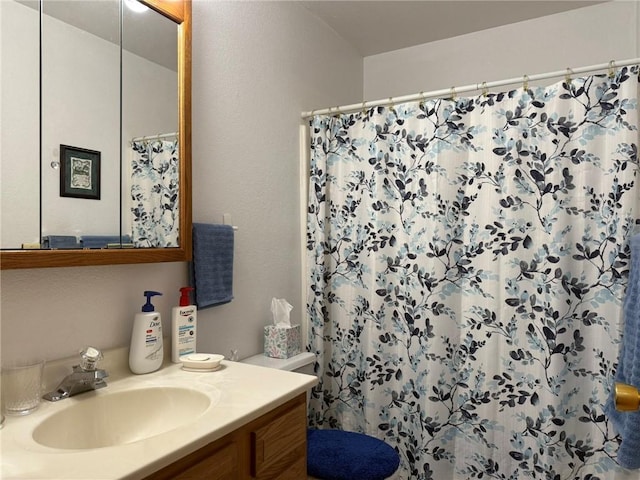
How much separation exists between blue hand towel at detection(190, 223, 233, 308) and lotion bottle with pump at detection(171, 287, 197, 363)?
3.5 inches

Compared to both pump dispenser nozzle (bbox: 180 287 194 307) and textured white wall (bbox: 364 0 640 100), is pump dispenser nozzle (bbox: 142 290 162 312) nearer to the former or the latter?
pump dispenser nozzle (bbox: 180 287 194 307)

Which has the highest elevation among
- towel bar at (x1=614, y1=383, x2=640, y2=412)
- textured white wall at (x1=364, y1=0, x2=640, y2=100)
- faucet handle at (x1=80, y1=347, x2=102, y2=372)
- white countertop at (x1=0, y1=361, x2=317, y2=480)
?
textured white wall at (x1=364, y1=0, x2=640, y2=100)

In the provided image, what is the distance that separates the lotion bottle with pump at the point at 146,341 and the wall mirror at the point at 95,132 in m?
0.17

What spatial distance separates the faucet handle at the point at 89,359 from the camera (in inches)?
46.3

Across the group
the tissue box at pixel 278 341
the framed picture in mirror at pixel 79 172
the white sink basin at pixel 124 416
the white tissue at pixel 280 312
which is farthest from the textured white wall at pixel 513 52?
the white sink basin at pixel 124 416

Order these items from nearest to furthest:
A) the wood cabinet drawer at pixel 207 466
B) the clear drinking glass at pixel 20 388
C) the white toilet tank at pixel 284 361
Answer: the wood cabinet drawer at pixel 207 466 → the clear drinking glass at pixel 20 388 → the white toilet tank at pixel 284 361

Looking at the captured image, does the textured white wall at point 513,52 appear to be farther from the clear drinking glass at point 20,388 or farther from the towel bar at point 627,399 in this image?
the clear drinking glass at point 20,388

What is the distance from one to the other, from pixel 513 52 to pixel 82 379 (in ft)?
8.46

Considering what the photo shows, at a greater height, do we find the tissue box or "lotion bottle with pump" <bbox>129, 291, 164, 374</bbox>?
"lotion bottle with pump" <bbox>129, 291, 164, 374</bbox>

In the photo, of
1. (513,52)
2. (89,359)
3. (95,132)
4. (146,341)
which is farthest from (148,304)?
(513,52)

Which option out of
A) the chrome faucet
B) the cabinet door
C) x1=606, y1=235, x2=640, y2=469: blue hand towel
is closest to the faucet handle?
the chrome faucet

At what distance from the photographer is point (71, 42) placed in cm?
122

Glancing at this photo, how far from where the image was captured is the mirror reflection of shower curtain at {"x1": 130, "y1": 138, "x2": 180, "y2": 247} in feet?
4.57

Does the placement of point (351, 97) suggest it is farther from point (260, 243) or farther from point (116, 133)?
point (116, 133)
